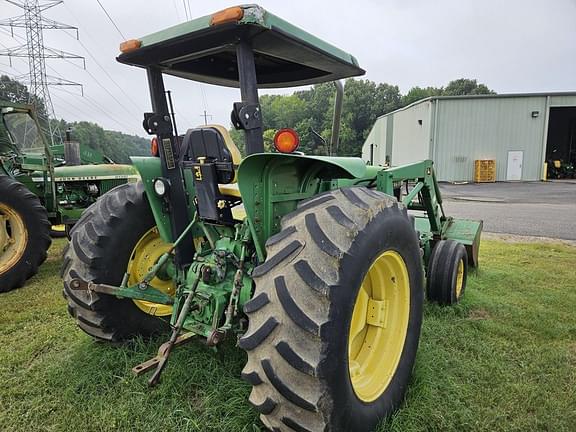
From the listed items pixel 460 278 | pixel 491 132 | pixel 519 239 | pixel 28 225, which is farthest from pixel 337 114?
pixel 491 132

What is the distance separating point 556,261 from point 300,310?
5.22 m

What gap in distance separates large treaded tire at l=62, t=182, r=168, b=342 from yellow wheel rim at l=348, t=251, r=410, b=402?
5.09ft

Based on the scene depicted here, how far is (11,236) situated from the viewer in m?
4.84

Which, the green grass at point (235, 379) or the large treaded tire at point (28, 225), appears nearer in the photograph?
the green grass at point (235, 379)

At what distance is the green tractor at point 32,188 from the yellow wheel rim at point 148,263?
8.75 feet

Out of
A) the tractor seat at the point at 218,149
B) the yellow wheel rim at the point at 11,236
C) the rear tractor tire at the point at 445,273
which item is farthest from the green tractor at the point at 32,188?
the rear tractor tire at the point at 445,273

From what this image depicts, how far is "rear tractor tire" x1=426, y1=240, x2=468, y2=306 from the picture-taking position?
11.5ft

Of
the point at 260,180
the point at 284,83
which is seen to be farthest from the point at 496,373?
the point at 284,83

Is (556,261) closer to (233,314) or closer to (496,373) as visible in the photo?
(496,373)

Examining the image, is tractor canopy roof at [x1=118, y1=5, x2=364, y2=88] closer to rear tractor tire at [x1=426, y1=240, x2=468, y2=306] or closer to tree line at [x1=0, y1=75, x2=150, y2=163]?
rear tractor tire at [x1=426, y1=240, x2=468, y2=306]

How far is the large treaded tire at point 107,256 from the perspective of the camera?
2.53 metres

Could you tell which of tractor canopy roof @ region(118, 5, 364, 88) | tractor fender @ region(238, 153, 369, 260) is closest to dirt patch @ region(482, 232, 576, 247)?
tractor canopy roof @ region(118, 5, 364, 88)

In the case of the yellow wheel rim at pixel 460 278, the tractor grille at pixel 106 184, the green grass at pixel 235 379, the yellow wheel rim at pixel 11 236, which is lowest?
the green grass at pixel 235 379

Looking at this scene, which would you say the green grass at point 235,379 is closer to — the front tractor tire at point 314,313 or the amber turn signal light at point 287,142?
the front tractor tire at point 314,313
